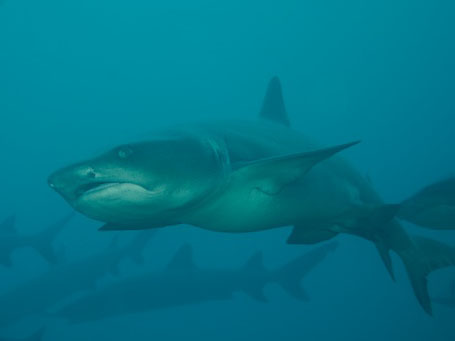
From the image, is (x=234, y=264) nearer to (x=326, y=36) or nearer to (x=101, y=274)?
(x=101, y=274)

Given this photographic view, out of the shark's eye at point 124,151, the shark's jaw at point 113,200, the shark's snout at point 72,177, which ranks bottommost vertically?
the shark's jaw at point 113,200

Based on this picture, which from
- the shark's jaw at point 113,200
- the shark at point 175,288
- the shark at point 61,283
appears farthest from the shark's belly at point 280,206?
the shark at point 61,283

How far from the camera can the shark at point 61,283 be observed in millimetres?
12852

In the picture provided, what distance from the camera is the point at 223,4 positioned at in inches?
4213

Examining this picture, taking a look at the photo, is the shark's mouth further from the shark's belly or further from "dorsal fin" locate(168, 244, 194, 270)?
"dorsal fin" locate(168, 244, 194, 270)

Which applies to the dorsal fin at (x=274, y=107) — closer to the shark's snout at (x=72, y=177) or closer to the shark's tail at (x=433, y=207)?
the shark's tail at (x=433, y=207)

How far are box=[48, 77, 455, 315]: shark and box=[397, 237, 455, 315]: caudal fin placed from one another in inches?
0.5

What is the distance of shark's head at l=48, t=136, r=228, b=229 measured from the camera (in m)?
2.24

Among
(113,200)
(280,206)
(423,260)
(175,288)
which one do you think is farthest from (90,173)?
(175,288)

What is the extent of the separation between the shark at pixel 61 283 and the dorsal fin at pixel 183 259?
1865 mm

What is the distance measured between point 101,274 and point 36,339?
3.05 meters

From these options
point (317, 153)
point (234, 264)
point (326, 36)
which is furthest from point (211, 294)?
point (326, 36)

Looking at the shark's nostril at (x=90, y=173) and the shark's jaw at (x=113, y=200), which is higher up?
the shark's nostril at (x=90, y=173)

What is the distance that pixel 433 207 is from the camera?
423 centimetres
